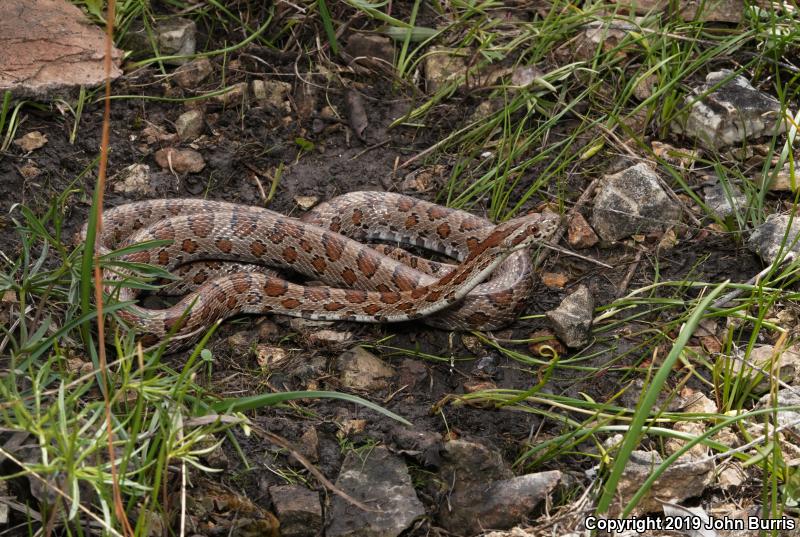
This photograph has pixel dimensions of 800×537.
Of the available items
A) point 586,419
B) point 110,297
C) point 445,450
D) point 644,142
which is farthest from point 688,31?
point 110,297

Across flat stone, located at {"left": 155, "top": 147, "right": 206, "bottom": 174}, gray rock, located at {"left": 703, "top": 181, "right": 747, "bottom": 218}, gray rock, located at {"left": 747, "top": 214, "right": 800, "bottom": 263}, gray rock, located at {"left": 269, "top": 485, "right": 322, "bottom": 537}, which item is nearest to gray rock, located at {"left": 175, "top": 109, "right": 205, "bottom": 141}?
flat stone, located at {"left": 155, "top": 147, "right": 206, "bottom": 174}

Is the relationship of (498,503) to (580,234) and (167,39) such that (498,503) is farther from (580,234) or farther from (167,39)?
(167,39)

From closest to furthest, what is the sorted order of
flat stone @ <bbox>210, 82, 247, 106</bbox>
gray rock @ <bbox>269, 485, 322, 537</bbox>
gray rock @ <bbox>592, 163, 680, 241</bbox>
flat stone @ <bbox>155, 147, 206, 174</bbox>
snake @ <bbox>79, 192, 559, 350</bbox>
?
gray rock @ <bbox>269, 485, 322, 537</bbox>
snake @ <bbox>79, 192, 559, 350</bbox>
gray rock @ <bbox>592, 163, 680, 241</bbox>
flat stone @ <bbox>155, 147, 206, 174</bbox>
flat stone @ <bbox>210, 82, 247, 106</bbox>

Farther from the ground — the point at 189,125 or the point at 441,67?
the point at 441,67

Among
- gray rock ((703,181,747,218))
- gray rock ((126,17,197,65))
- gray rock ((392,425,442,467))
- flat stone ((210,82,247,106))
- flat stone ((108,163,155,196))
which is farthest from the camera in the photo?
gray rock ((126,17,197,65))

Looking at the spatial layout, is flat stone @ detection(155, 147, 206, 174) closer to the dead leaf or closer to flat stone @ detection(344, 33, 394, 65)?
the dead leaf

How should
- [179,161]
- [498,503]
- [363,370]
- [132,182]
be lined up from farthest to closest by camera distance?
[179,161], [132,182], [363,370], [498,503]

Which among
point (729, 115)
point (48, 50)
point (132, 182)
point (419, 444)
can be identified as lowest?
point (132, 182)

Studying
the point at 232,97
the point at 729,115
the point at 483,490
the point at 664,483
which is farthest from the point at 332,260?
the point at 729,115

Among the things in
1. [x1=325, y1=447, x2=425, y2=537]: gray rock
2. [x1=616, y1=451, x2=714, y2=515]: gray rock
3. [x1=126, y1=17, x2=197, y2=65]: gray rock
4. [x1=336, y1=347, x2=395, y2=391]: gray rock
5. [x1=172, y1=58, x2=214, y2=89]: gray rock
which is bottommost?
[x1=336, y1=347, x2=395, y2=391]: gray rock
